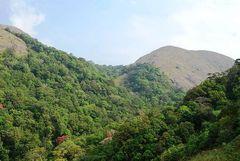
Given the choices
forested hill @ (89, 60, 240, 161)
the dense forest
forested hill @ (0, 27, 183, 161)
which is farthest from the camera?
forested hill @ (0, 27, 183, 161)

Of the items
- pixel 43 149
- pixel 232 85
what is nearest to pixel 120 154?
pixel 232 85

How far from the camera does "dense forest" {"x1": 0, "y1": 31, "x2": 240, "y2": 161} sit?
62812 mm

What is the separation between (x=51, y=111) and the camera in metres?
145

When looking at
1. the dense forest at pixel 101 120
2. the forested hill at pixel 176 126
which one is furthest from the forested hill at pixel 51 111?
the forested hill at pixel 176 126

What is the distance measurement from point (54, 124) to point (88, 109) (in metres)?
25.4

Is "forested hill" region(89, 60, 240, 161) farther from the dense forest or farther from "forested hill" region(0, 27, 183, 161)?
"forested hill" region(0, 27, 183, 161)

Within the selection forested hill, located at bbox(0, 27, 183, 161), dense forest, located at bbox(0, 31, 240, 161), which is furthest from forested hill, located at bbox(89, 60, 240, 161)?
forested hill, located at bbox(0, 27, 183, 161)

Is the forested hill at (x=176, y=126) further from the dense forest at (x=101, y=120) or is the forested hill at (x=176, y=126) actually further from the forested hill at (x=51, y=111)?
the forested hill at (x=51, y=111)

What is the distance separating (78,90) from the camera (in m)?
183

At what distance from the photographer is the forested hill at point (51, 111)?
117438mm

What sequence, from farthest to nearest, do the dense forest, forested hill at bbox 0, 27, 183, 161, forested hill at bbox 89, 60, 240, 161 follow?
forested hill at bbox 0, 27, 183, 161 < forested hill at bbox 89, 60, 240, 161 < the dense forest

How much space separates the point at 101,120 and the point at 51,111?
2047 centimetres

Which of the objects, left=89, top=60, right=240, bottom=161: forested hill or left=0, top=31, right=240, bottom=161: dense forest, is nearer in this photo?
left=0, top=31, right=240, bottom=161: dense forest

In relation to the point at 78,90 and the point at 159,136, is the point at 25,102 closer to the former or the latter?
the point at 78,90
